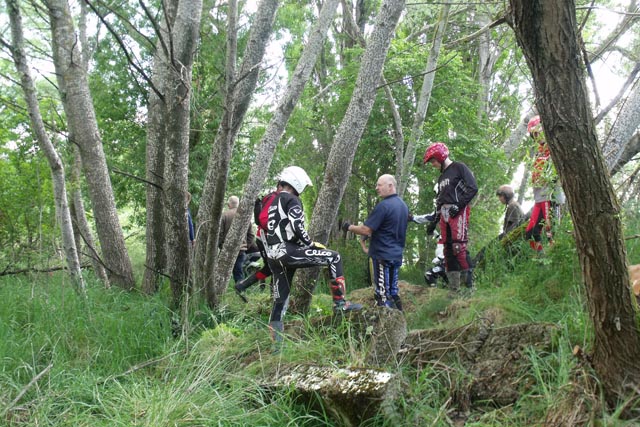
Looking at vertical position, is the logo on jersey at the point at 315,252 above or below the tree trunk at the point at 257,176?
below

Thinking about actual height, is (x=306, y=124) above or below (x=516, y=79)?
below

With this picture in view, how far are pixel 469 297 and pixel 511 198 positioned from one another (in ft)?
12.0

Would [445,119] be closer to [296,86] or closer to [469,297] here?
[296,86]

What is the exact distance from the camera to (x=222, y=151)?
4.97 metres

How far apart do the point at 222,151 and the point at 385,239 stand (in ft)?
7.39

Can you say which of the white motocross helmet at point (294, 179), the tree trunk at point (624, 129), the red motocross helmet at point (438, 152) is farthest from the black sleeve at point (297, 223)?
the tree trunk at point (624, 129)

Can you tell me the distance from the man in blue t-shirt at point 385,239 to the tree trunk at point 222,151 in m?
1.58

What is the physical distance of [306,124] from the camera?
43.5 ft

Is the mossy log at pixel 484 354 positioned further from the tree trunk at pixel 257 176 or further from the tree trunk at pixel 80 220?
the tree trunk at pixel 80 220

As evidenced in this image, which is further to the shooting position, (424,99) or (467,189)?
(424,99)

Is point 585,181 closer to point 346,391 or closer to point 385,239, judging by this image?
point 346,391

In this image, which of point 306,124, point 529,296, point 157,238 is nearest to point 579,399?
point 529,296

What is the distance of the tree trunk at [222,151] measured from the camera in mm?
4922

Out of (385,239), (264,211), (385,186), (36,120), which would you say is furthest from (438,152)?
(36,120)
